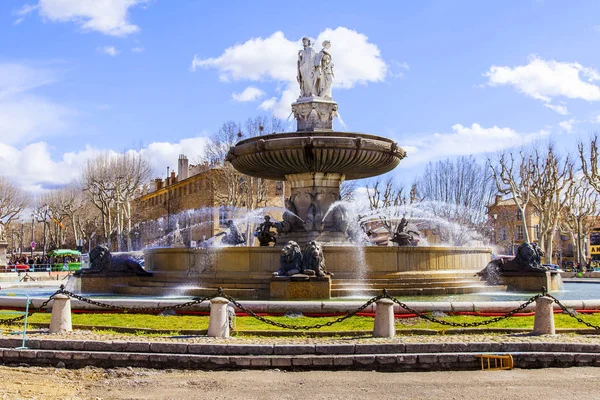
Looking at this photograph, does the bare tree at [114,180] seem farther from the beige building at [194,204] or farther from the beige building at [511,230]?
the beige building at [511,230]

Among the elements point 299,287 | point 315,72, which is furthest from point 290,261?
point 315,72

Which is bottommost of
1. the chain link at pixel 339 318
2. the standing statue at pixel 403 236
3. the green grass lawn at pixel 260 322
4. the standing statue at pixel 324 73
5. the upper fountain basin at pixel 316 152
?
the green grass lawn at pixel 260 322

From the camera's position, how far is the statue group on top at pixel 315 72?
63.1 ft

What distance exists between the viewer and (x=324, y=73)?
19.2m

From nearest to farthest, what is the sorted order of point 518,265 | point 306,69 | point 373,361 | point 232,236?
point 373,361 → point 518,265 → point 306,69 → point 232,236

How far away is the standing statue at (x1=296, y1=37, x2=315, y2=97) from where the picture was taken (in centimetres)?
1925

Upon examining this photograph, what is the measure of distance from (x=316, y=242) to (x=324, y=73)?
6958mm

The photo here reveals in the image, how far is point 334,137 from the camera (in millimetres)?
16750

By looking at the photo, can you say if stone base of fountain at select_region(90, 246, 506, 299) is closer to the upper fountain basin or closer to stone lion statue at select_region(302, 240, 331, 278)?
stone lion statue at select_region(302, 240, 331, 278)

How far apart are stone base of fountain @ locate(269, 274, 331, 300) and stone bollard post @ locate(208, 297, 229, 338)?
392 cm

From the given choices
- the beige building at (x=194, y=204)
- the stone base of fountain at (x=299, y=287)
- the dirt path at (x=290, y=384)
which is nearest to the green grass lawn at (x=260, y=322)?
the dirt path at (x=290, y=384)

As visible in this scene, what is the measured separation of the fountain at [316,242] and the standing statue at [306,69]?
1.1 inches

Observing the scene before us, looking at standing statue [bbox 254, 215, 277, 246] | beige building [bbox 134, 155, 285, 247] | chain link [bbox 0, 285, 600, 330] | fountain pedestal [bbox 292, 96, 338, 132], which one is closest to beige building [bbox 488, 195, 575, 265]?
beige building [bbox 134, 155, 285, 247]

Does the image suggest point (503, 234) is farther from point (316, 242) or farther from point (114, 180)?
point (316, 242)
